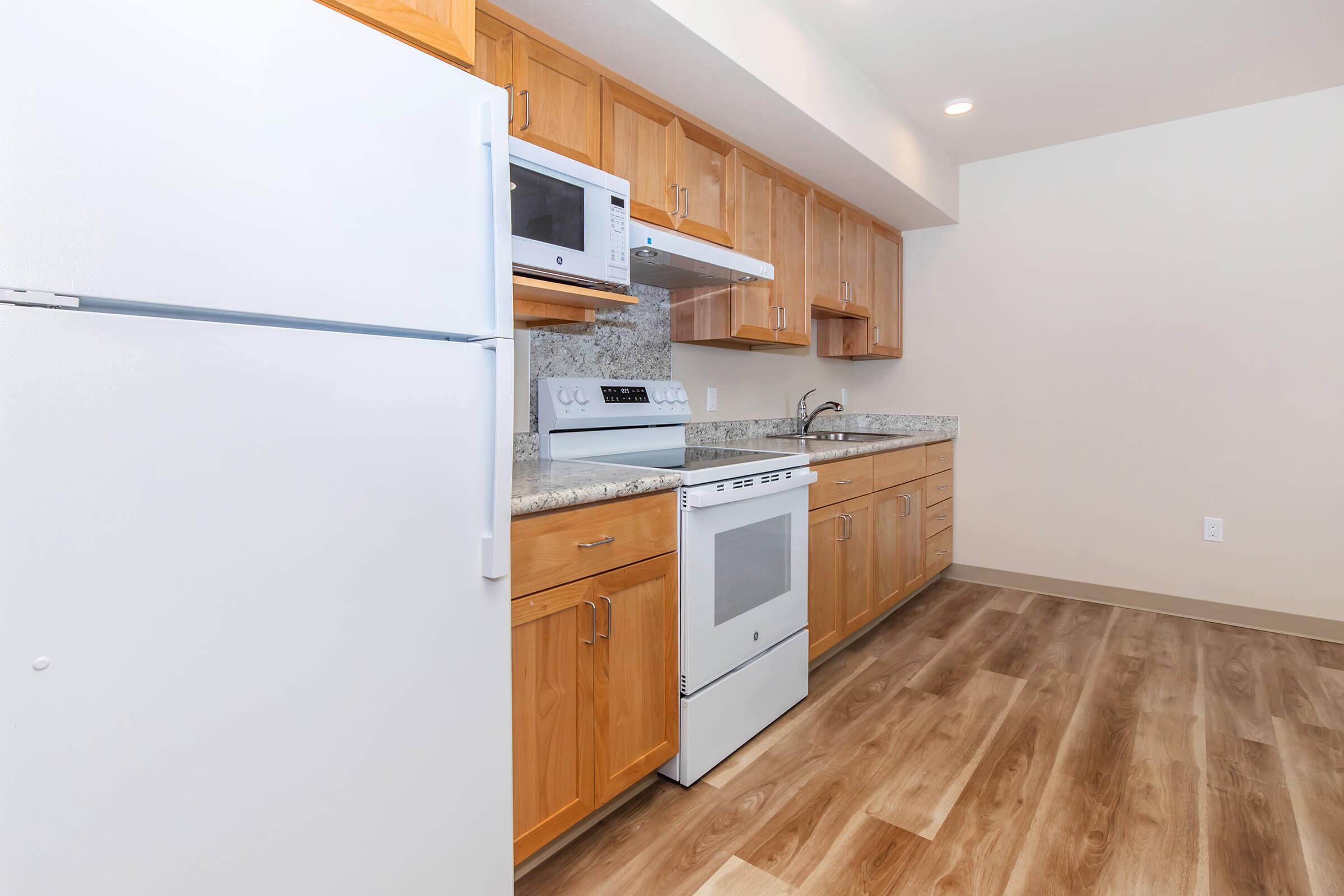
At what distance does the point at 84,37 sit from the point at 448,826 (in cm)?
125

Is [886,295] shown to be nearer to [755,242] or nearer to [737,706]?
[755,242]

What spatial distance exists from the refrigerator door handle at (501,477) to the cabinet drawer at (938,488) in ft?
9.44

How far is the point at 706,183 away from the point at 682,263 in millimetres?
509

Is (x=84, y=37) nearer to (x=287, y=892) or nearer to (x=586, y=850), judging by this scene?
(x=287, y=892)

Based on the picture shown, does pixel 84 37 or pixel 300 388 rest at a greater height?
pixel 84 37

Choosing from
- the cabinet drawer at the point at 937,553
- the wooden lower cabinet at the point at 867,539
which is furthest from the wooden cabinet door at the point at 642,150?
the cabinet drawer at the point at 937,553

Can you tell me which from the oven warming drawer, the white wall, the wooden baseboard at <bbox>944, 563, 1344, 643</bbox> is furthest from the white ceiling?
the wooden baseboard at <bbox>944, 563, 1344, 643</bbox>

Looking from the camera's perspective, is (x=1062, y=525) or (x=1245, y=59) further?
(x=1062, y=525)

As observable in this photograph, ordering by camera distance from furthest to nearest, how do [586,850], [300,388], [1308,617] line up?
1. [1308,617]
2. [586,850]
3. [300,388]

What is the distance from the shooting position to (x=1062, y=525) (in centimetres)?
365

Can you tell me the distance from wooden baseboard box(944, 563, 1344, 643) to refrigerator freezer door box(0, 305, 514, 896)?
3.42 meters

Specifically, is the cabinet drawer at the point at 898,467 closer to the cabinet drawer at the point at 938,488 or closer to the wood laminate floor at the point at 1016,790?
the cabinet drawer at the point at 938,488

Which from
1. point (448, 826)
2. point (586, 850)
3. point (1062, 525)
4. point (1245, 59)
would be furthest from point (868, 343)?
point (448, 826)

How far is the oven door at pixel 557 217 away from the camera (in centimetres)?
163
